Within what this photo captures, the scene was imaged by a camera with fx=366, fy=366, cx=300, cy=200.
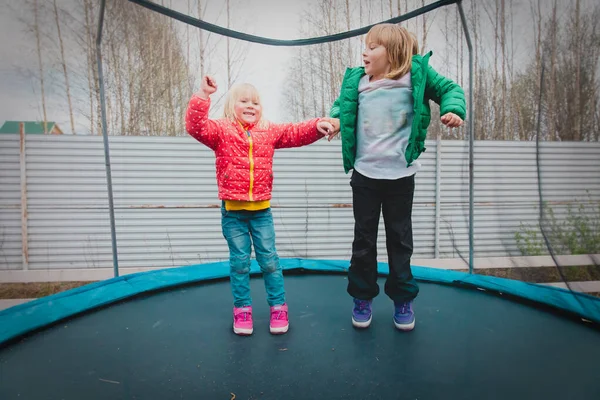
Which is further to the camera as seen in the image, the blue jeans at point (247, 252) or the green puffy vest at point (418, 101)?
the blue jeans at point (247, 252)

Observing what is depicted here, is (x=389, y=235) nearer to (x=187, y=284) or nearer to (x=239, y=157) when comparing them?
(x=239, y=157)

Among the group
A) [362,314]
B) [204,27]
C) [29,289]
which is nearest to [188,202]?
[29,289]

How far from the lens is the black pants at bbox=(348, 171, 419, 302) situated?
106cm

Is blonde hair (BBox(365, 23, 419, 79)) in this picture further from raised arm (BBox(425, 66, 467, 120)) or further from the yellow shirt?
the yellow shirt

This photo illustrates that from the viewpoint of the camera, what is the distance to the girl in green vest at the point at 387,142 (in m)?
1.01

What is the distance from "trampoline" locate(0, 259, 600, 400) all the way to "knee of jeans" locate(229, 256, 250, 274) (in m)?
0.17

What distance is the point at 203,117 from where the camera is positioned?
3.30 ft

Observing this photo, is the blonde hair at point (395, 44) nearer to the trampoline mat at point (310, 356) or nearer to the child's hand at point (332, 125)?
the child's hand at point (332, 125)

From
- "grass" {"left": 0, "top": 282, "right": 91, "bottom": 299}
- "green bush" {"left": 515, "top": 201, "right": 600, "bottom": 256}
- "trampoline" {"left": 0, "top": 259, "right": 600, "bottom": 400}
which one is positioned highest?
"green bush" {"left": 515, "top": 201, "right": 600, "bottom": 256}

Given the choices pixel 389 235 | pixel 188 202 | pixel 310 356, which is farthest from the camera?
pixel 188 202

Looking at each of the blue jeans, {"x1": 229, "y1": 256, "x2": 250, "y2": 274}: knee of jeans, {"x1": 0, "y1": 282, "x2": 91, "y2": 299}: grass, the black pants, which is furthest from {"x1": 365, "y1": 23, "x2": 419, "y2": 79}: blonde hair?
{"x1": 0, "y1": 282, "x2": 91, "y2": 299}: grass

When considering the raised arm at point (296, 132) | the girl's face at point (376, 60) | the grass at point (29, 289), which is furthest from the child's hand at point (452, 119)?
the grass at point (29, 289)

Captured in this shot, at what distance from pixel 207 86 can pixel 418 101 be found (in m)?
0.57

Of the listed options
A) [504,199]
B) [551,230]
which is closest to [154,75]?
[551,230]
